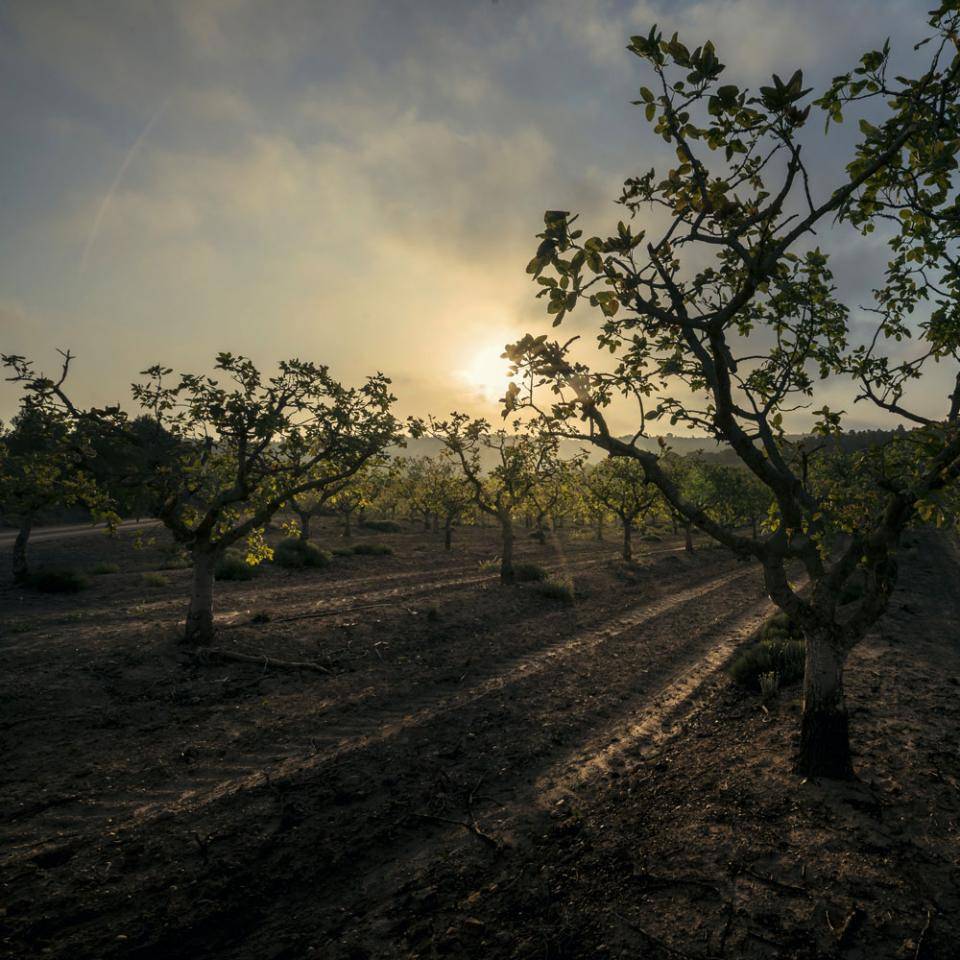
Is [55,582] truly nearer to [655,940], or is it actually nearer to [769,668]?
[655,940]

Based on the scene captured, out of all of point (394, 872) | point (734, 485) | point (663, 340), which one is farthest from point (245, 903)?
point (734, 485)

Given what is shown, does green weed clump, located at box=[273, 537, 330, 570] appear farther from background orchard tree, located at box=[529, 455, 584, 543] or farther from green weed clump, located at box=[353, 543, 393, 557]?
background orchard tree, located at box=[529, 455, 584, 543]

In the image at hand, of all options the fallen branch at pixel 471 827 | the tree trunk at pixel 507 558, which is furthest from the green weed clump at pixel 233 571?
the fallen branch at pixel 471 827

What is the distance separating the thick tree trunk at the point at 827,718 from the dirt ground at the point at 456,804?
1.09 ft

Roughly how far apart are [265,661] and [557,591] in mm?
13459

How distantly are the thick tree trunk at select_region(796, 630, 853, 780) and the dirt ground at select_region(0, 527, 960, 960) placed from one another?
331mm

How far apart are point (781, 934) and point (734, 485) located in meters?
59.2

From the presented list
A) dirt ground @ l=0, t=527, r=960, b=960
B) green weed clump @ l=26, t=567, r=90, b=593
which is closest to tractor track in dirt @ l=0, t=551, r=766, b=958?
dirt ground @ l=0, t=527, r=960, b=960

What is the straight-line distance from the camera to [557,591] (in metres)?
22.7

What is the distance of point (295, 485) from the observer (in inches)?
567

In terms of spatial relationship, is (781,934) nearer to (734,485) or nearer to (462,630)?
(462,630)

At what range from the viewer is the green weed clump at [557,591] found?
2258 centimetres

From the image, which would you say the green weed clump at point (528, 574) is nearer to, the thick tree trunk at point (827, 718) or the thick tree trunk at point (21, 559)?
the thick tree trunk at point (827, 718)

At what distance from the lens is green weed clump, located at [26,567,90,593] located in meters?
22.4
